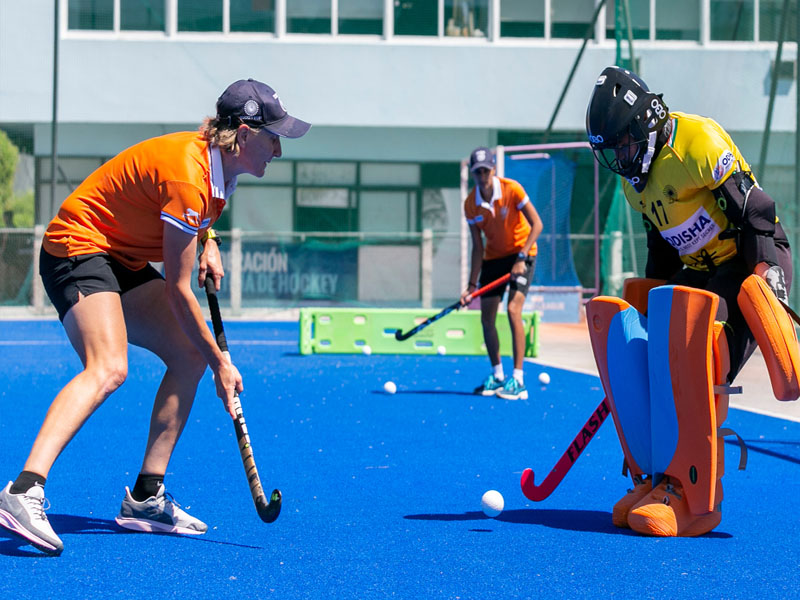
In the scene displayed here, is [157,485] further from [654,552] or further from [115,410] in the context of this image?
[115,410]

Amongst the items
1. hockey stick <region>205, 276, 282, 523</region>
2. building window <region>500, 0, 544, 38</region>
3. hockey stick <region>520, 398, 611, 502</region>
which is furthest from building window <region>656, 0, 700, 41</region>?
hockey stick <region>205, 276, 282, 523</region>

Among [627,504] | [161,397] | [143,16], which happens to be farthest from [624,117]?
[143,16]

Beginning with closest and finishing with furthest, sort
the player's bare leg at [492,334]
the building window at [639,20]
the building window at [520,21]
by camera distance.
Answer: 1. the player's bare leg at [492,334]
2. the building window at [639,20]
3. the building window at [520,21]

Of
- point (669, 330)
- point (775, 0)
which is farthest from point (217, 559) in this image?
point (775, 0)

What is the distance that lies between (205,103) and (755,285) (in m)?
20.8

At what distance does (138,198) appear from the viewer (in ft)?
12.8

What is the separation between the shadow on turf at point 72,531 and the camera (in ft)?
12.6

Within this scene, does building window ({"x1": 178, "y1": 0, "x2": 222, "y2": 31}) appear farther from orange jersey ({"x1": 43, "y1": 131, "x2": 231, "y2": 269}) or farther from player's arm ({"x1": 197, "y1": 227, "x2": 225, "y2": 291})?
orange jersey ({"x1": 43, "y1": 131, "x2": 231, "y2": 269})

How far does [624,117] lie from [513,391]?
16.4 feet

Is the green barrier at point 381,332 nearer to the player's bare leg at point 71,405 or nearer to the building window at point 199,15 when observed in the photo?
the player's bare leg at point 71,405

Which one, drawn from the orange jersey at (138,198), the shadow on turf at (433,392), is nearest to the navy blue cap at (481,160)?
the shadow on turf at (433,392)

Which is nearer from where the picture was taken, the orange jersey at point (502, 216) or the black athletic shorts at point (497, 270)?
the orange jersey at point (502, 216)

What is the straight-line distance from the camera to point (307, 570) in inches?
143

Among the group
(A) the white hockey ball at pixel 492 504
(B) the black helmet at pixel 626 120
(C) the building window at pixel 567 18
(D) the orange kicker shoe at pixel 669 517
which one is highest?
(C) the building window at pixel 567 18
